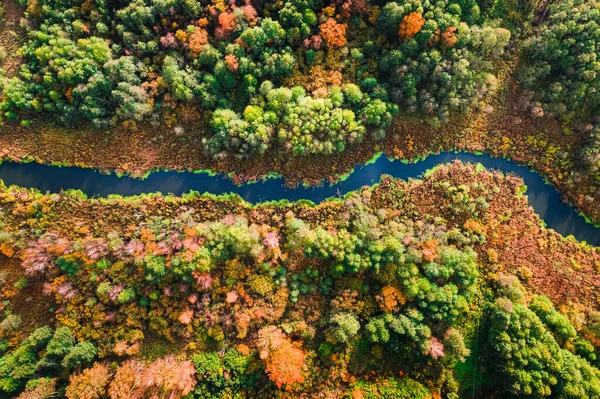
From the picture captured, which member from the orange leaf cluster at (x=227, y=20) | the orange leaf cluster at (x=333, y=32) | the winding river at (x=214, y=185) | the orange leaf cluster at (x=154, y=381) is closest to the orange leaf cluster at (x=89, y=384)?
the orange leaf cluster at (x=154, y=381)

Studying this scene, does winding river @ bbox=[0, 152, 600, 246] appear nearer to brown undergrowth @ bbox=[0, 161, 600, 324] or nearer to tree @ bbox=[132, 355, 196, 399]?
brown undergrowth @ bbox=[0, 161, 600, 324]

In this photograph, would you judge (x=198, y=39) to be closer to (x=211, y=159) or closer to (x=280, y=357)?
(x=211, y=159)

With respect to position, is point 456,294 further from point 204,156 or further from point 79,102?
point 79,102

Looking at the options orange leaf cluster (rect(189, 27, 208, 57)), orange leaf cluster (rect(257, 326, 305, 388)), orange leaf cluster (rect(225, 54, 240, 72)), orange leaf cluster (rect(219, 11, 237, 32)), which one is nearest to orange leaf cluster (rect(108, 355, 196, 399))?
orange leaf cluster (rect(257, 326, 305, 388))

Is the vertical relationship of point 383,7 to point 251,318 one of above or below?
above

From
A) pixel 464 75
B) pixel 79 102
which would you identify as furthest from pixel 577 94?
pixel 79 102

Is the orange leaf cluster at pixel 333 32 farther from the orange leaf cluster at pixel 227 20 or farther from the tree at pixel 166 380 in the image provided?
the tree at pixel 166 380
